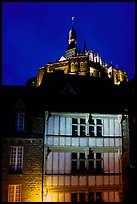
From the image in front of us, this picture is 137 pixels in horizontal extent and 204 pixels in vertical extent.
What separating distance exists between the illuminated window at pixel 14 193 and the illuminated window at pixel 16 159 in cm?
78

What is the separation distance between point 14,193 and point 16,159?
1522 millimetres

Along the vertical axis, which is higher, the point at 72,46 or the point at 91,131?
the point at 72,46

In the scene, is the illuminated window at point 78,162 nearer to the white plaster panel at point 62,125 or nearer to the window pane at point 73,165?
the window pane at point 73,165

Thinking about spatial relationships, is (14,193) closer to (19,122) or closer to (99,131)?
(19,122)

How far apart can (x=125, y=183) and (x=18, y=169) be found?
17.0 ft

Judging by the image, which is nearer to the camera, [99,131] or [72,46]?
[99,131]

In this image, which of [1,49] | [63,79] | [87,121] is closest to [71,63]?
[63,79]

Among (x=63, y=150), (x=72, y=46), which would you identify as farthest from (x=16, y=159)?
(x=72, y=46)

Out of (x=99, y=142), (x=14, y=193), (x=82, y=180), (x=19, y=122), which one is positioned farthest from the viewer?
(x=99, y=142)

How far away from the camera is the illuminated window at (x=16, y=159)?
13.9 meters

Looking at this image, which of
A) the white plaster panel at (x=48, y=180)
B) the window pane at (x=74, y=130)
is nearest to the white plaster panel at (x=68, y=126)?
the window pane at (x=74, y=130)

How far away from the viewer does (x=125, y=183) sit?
1448 centimetres

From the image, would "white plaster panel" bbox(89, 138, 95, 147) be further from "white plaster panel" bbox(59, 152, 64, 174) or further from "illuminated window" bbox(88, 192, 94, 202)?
"illuminated window" bbox(88, 192, 94, 202)

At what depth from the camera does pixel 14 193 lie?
13.6 m
